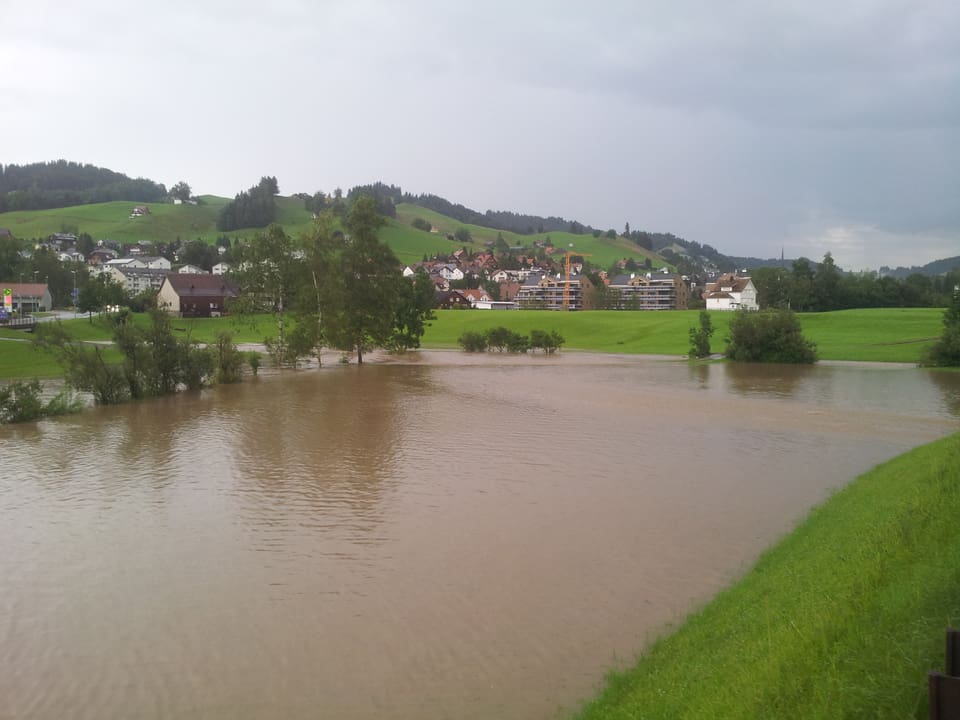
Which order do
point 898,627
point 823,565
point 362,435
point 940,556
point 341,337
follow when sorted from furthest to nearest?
point 341,337 → point 362,435 → point 823,565 → point 940,556 → point 898,627

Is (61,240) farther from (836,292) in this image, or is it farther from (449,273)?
(836,292)

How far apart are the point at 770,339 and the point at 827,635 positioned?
172ft

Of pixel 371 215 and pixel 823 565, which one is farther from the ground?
pixel 371 215

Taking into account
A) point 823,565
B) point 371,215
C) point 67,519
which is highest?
point 371,215

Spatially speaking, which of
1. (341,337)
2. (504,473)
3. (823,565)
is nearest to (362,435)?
(504,473)

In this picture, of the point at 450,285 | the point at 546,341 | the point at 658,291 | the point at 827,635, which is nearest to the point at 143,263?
the point at 450,285

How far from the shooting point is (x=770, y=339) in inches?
2147

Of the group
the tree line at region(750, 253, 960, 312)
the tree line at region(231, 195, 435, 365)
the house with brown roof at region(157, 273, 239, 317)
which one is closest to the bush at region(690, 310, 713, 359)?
the tree line at region(231, 195, 435, 365)

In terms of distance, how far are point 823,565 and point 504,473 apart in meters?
10.2

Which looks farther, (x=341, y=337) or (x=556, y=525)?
(x=341, y=337)

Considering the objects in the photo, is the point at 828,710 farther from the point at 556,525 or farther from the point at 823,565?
the point at 556,525

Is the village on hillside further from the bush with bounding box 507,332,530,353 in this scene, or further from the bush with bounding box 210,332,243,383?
the bush with bounding box 210,332,243,383

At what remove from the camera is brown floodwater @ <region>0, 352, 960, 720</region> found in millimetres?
8148

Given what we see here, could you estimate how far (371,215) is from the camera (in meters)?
53.6
